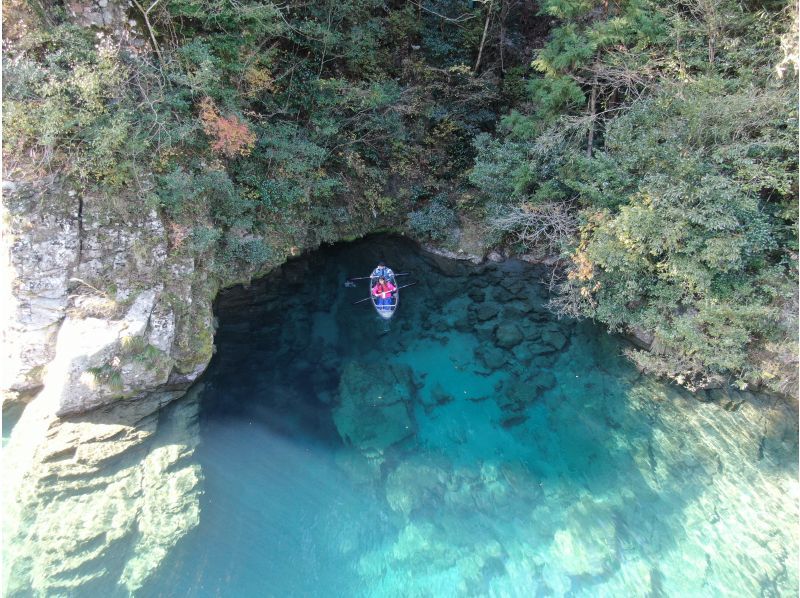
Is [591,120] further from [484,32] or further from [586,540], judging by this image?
[586,540]

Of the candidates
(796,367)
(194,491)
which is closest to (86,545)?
(194,491)

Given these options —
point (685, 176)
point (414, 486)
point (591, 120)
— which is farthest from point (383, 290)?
point (685, 176)

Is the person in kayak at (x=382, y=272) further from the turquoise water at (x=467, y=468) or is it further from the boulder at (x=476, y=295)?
the boulder at (x=476, y=295)

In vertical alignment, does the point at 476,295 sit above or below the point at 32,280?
above

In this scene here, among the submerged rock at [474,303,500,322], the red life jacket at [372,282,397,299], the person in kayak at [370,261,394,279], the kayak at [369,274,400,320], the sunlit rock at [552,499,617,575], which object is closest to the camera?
the sunlit rock at [552,499,617,575]

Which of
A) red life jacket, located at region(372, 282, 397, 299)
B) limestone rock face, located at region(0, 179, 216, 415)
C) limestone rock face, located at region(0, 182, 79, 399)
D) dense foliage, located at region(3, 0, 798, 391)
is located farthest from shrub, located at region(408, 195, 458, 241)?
limestone rock face, located at region(0, 182, 79, 399)

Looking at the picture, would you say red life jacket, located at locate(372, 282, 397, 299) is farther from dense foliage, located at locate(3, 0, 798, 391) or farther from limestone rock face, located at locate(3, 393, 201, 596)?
limestone rock face, located at locate(3, 393, 201, 596)
